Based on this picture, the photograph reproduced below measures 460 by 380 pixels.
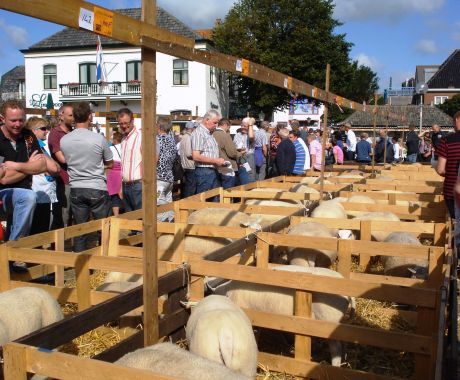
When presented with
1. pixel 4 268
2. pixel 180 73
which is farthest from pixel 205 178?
pixel 180 73

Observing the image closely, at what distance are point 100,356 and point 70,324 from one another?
0.31 m

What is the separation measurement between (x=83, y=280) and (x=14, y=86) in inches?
2162

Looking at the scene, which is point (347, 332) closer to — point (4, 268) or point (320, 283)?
point (320, 283)

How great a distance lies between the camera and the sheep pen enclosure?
2977 mm

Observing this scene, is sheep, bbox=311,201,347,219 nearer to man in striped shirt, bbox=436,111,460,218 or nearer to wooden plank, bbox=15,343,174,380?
man in striped shirt, bbox=436,111,460,218

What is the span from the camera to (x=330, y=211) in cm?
648

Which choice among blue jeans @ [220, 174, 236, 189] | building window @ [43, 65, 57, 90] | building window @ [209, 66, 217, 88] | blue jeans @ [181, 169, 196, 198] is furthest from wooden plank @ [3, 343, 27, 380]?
building window @ [43, 65, 57, 90]

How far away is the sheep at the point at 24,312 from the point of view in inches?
125

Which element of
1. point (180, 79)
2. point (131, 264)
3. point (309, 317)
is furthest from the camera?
point (180, 79)

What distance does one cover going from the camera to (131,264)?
3.85 m

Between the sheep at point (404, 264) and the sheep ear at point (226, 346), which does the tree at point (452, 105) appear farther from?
the sheep ear at point (226, 346)

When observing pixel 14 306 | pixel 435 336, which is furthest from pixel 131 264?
pixel 435 336

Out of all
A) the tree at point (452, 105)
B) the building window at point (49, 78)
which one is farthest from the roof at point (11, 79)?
the tree at point (452, 105)

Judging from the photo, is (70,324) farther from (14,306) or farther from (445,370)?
(445,370)
